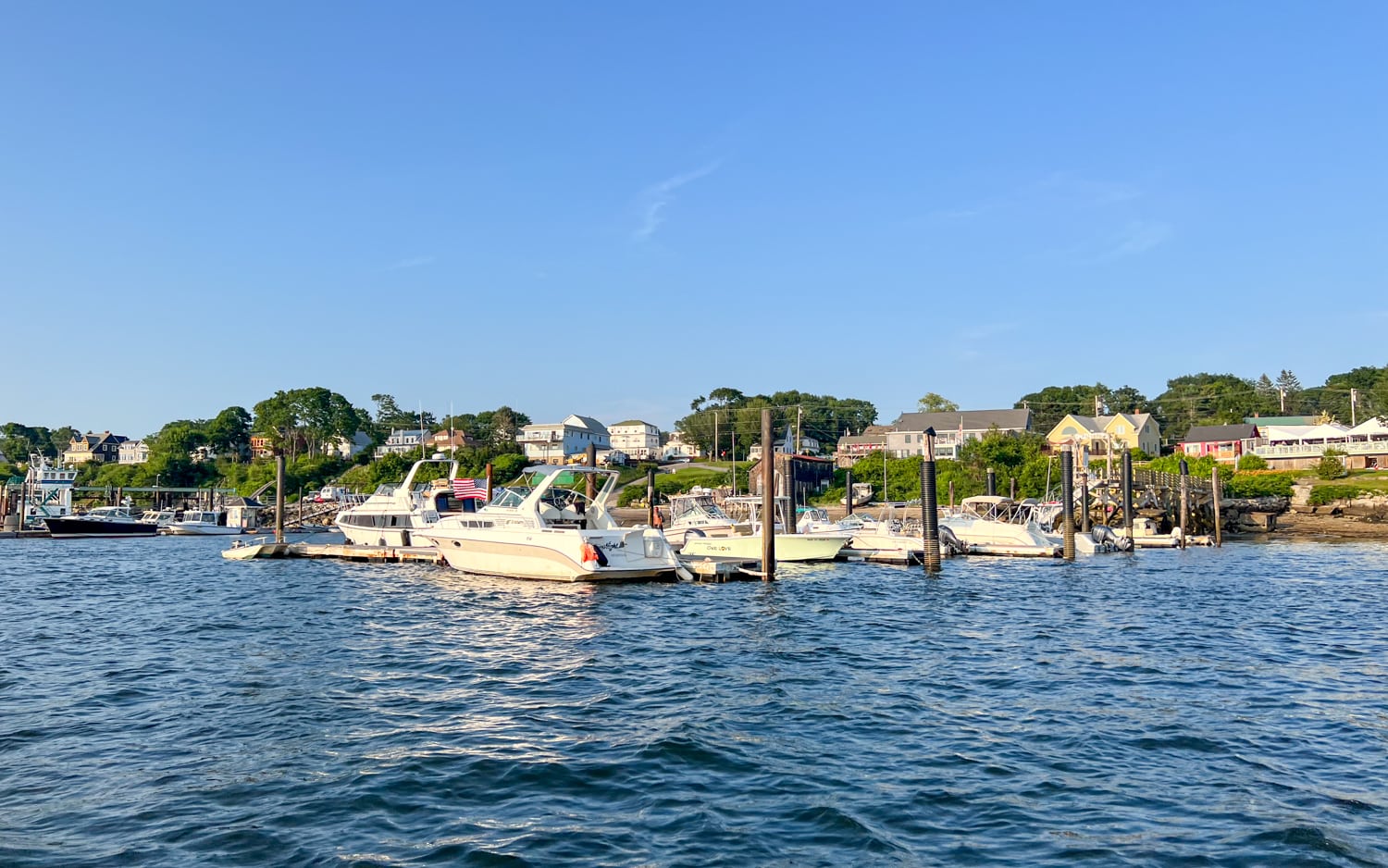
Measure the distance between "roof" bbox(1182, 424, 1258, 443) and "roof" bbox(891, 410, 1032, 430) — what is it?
66.3 ft

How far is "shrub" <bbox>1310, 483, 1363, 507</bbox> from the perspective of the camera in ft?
231

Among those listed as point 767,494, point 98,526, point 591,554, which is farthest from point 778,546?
point 98,526

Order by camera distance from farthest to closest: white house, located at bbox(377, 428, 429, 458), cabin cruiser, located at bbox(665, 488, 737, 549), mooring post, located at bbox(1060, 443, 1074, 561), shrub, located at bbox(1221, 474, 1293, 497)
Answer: white house, located at bbox(377, 428, 429, 458)
shrub, located at bbox(1221, 474, 1293, 497)
cabin cruiser, located at bbox(665, 488, 737, 549)
mooring post, located at bbox(1060, 443, 1074, 561)

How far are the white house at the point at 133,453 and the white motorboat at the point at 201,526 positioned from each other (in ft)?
316

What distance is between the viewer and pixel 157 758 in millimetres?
11289

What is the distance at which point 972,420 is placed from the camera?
122062 millimetres

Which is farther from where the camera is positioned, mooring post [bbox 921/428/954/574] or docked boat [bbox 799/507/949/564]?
docked boat [bbox 799/507/949/564]

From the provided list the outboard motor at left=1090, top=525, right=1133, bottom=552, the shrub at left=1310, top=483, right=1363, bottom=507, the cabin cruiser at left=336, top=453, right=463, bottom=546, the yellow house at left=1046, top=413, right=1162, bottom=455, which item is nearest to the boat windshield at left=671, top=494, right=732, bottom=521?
the cabin cruiser at left=336, top=453, right=463, bottom=546

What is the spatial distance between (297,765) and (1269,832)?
1066 centimetres

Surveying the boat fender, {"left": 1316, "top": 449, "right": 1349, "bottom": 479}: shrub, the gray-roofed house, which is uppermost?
the gray-roofed house

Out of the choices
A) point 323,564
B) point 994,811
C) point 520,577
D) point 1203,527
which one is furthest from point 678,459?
point 994,811

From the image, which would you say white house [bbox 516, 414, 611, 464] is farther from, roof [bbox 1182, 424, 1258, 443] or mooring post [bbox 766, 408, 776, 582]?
mooring post [bbox 766, 408, 776, 582]

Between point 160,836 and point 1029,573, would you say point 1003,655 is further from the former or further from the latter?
point 1029,573

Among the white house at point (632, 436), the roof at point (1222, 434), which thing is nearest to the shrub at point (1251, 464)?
the roof at point (1222, 434)
